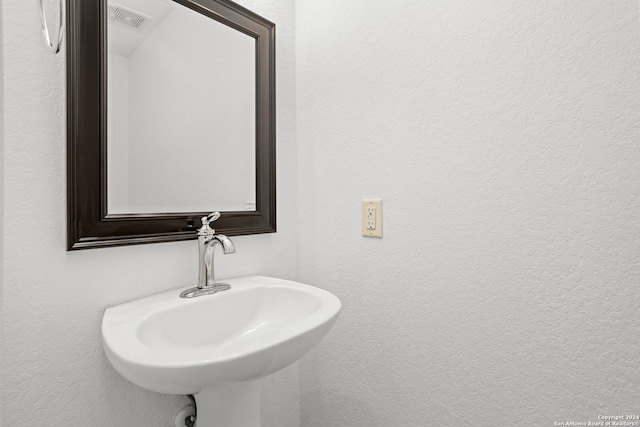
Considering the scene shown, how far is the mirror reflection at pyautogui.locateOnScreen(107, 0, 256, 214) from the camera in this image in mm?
792

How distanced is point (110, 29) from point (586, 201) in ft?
3.79

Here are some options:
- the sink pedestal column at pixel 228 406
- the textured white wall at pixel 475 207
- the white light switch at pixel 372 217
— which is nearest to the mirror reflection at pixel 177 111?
the textured white wall at pixel 475 207

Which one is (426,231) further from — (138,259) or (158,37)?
(158,37)

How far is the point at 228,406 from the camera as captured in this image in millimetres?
721

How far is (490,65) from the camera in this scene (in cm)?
79

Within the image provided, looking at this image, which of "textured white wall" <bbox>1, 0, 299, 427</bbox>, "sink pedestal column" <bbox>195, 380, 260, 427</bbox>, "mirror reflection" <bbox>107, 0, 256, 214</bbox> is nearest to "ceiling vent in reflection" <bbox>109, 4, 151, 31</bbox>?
"mirror reflection" <bbox>107, 0, 256, 214</bbox>

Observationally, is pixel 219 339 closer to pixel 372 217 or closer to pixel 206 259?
pixel 206 259

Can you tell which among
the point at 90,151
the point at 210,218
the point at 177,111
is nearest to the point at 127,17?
the point at 177,111

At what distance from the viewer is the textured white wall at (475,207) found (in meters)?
0.65

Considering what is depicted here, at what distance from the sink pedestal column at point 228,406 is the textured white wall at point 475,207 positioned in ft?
1.38

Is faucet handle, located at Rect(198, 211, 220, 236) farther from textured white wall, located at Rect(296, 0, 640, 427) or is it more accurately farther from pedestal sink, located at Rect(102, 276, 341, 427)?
textured white wall, located at Rect(296, 0, 640, 427)

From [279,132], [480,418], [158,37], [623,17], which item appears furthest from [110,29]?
[480,418]

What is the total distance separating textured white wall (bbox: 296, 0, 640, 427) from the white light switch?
0.03 metres

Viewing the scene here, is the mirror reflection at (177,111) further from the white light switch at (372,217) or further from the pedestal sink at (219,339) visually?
the white light switch at (372,217)
